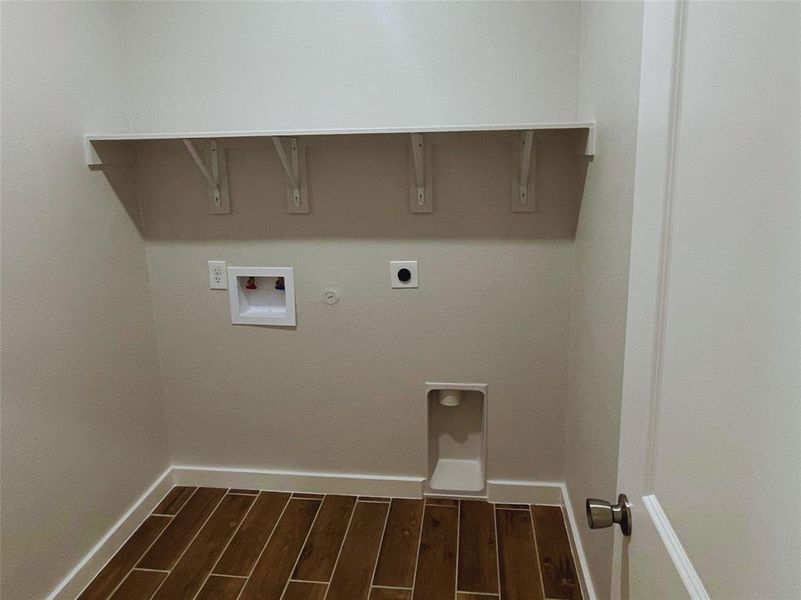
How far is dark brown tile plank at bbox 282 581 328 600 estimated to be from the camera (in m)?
1.94

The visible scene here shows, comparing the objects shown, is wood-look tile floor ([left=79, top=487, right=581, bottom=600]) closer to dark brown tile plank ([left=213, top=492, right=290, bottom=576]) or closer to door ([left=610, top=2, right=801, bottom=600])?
dark brown tile plank ([left=213, top=492, right=290, bottom=576])

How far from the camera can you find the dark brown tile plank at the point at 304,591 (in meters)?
1.94

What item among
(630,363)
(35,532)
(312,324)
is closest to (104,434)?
(35,532)

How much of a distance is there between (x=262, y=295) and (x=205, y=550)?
1.01 metres

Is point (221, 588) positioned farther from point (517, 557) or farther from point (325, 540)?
point (517, 557)

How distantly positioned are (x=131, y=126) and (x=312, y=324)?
3.50 ft

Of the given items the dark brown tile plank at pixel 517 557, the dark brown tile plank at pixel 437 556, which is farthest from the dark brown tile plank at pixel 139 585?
the dark brown tile plank at pixel 517 557

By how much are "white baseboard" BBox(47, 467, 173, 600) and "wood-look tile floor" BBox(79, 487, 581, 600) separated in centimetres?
3

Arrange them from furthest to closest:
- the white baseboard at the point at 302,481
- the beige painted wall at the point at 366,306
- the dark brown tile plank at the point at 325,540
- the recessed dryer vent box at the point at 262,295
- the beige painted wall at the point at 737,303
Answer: the white baseboard at the point at 302,481
the recessed dryer vent box at the point at 262,295
the beige painted wall at the point at 366,306
the dark brown tile plank at the point at 325,540
the beige painted wall at the point at 737,303

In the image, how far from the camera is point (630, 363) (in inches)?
33.5

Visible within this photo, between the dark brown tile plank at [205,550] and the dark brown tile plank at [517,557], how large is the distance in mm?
1057

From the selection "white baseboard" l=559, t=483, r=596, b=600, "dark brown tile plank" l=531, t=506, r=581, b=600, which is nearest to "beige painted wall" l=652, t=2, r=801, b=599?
"white baseboard" l=559, t=483, r=596, b=600

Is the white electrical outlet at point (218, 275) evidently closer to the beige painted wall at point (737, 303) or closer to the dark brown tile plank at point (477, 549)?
the dark brown tile plank at point (477, 549)

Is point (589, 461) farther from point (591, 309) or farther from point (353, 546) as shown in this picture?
point (353, 546)
